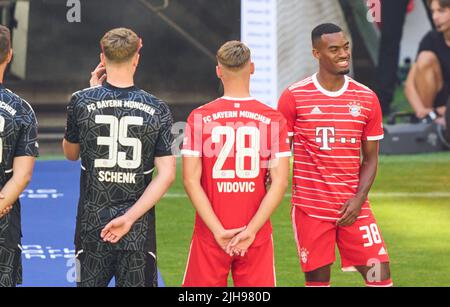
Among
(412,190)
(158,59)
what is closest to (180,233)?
(412,190)

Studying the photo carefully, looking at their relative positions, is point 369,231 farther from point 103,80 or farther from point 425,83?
point 425,83

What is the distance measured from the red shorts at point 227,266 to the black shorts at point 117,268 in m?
0.40

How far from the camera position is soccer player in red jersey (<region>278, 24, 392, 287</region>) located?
7.41 metres

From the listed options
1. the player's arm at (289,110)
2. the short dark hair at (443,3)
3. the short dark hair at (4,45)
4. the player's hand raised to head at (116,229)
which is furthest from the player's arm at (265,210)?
the short dark hair at (443,3)

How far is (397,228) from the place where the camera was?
1255 centimetres

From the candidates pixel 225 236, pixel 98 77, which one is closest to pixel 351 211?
pixel 225 236

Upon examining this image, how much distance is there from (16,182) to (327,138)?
7.33 feet

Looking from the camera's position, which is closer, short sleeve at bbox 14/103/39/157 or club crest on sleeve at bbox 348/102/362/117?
short sleeve at bbox 14/103/39/157

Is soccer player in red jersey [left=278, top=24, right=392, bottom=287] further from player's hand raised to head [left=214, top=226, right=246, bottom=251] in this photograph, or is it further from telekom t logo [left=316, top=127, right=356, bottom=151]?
player's hand raised to head [left=214, top=226, right=246, bottom=251]

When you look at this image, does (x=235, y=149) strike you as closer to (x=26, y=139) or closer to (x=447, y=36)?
(x=26, y=139)

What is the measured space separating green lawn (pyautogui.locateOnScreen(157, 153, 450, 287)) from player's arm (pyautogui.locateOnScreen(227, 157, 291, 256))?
10.4 ft

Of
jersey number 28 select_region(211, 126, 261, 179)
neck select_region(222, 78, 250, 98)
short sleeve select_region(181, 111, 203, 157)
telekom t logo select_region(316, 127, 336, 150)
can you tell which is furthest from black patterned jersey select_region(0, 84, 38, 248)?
telekom t logo select_region(316, 127, 336, 150)
